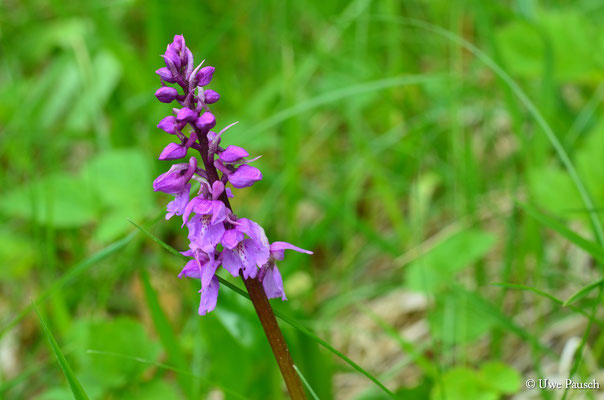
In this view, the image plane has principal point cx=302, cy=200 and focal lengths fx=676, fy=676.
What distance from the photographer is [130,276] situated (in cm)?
399

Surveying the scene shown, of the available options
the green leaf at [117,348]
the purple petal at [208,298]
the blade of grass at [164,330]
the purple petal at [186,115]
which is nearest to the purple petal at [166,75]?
the purple petal at [186,115]

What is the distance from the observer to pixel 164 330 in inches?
94.0

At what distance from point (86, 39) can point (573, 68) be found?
3.55m

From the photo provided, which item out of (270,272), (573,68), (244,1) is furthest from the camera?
(244,1)

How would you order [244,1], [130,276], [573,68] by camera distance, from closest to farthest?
[573,68] → [130,276] → [244,1]

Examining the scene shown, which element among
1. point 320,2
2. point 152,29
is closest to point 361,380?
point 152,29

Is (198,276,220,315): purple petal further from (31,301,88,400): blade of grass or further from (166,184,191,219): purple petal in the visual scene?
(31,301,88,400): blade of grass

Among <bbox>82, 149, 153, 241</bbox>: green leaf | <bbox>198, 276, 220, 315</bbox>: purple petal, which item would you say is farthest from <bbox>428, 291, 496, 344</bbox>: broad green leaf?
<bbox>82, 149, 153, 241</bbox>: green leaf

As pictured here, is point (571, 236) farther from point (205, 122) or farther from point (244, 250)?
point (205, 122)

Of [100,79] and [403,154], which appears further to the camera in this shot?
[100,79]

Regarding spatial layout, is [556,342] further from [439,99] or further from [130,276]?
[130,276]

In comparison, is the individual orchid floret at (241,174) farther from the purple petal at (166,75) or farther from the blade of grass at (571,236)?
the blade of grass at (571,236)

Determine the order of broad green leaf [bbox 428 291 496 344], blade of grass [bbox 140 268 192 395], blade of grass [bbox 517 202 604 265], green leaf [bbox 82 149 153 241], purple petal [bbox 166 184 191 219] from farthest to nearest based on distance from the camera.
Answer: green leaf [bbox 82 149 153 241]
broad green leaf [bbox 428 291 496 344]
blade of grass [bbox 140 268 192 395]
blade of grass [bbox 517 202 604 265]
purple petal [bbox 166 184 191 219]

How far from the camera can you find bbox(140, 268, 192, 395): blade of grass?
231 cm
